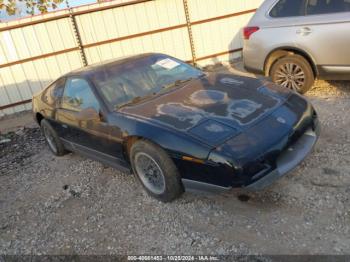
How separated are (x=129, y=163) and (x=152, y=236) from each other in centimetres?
92

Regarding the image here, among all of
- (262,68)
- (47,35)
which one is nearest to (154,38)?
(47,35)

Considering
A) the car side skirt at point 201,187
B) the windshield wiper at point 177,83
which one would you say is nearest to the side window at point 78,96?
the windshield wiper at point 177,83

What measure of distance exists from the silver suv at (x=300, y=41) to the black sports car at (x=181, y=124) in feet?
5.75

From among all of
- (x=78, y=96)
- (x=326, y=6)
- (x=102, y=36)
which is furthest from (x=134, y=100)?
(x=102, y=36)

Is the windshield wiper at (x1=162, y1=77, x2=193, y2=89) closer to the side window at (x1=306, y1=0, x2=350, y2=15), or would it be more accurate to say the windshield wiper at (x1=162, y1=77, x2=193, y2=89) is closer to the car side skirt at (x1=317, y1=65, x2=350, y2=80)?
the car side skirt at (x1=317, y1=65, x2=350, y2=80)

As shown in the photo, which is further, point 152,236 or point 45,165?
point 45,165

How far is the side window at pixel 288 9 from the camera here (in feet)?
17.7

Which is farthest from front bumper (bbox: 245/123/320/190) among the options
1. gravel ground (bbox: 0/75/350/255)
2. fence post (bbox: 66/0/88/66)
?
fence post (bbox: 66/0/88/66)

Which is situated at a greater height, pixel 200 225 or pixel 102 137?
pixel 102 137

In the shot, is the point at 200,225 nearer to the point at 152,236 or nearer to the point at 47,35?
the point at 152,236

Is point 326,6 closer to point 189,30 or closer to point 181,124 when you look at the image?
point 181,124

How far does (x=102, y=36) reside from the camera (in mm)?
9062

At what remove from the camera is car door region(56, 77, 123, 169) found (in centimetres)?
387

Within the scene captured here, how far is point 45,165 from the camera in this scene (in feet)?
17.5
